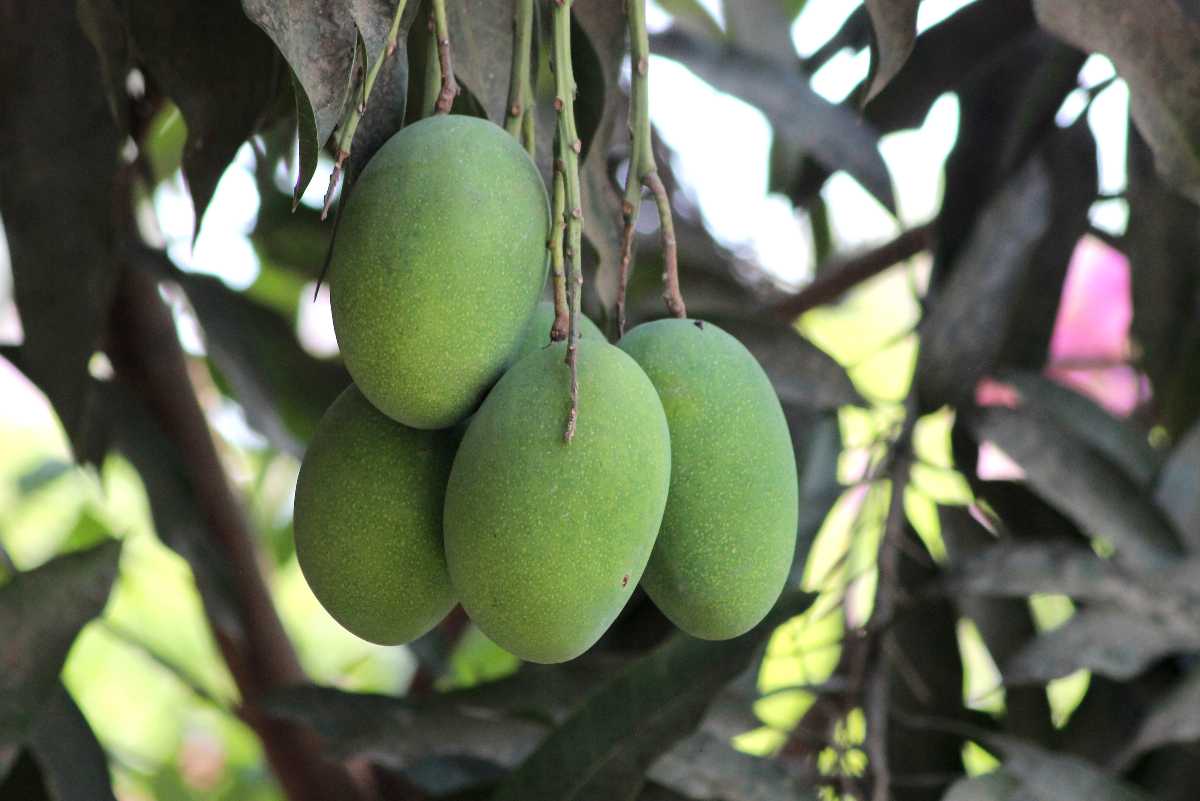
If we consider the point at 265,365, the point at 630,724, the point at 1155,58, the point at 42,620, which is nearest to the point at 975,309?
the point at 1155,58

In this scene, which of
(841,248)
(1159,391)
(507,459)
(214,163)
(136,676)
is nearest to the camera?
(507,459)

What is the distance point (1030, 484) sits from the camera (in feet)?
3.76

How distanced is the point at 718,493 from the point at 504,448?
0.09 meters

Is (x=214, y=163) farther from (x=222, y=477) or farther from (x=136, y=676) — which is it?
(x=136, y=676)

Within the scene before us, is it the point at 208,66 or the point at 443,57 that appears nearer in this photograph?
the point at 443,57

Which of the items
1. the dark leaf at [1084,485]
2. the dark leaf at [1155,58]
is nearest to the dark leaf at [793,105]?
the dark leaf at [1084,485]

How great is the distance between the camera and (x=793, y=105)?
3.60 feet

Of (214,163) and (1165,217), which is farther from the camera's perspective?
(1165,217)

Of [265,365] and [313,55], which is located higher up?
[313,55]

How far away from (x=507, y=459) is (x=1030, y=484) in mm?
771

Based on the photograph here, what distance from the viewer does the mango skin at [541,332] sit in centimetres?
53

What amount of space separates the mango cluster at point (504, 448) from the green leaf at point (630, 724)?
221 millimetres

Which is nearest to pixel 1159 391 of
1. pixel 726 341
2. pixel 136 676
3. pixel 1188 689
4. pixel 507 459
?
pixel 1188 689

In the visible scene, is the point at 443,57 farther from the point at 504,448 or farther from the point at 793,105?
the point at 793,105
